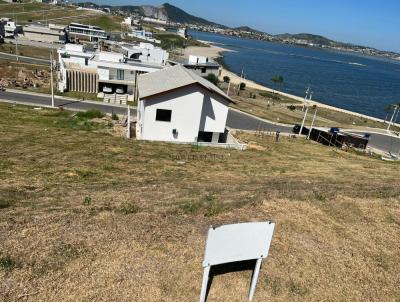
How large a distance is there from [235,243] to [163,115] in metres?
28.0

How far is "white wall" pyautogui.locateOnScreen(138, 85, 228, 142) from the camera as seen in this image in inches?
1346

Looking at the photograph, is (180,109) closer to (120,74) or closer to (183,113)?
(183,113)

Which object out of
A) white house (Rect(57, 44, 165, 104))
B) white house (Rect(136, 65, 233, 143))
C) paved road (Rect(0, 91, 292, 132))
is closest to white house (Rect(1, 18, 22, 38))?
white house (Rect(57, 44, 165, 104))

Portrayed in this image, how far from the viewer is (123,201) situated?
1277 centimetres

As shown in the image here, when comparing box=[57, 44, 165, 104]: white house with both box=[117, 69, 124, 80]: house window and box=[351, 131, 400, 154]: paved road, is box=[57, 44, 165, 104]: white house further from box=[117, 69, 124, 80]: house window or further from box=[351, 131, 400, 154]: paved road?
box=[351, 131, 400, 154]: paved road

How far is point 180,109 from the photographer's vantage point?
34781mm

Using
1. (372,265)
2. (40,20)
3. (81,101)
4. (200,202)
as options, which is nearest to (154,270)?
(200,202)

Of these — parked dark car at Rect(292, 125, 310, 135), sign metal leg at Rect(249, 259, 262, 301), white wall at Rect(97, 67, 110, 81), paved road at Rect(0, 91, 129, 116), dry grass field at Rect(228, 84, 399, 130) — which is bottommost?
dry grass field at Rect(228, 84, 399, 130)

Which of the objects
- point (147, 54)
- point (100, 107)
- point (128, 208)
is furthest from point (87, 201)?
point (147, 54)

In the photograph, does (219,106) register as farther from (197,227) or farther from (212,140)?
(197,227)

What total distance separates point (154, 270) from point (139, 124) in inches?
1161

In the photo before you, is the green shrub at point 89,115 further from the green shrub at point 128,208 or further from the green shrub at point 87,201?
the green shrub at point 128,208

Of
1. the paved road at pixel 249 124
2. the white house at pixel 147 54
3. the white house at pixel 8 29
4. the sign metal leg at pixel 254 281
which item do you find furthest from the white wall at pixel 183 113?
the white house at pixel 8 29

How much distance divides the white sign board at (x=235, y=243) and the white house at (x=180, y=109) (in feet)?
86.8
